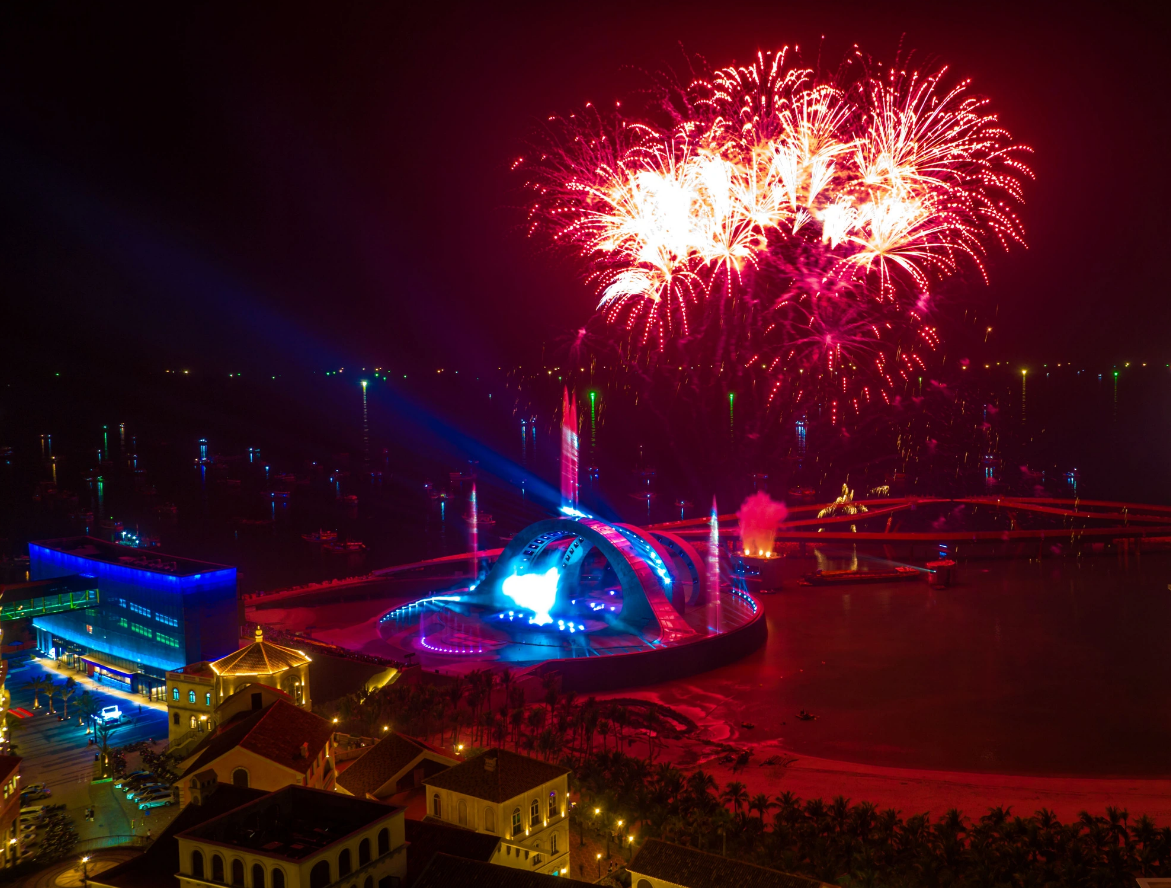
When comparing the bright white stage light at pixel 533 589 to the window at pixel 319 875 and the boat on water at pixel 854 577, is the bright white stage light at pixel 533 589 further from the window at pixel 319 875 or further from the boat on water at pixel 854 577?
the window at pixel 319 875

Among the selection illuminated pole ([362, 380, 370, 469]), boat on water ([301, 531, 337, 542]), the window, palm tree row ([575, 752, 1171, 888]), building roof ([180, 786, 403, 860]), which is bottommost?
palm tree row ([575, 752, 1171, 888])

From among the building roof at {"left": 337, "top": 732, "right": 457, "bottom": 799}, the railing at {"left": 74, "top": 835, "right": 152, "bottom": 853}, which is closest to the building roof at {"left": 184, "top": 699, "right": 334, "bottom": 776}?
the building roof at {"left": 337, "top": 732, "right": 457, "bottom": 799}

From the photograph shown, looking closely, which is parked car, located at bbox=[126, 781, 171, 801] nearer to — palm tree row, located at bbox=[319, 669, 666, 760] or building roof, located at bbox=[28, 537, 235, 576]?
palm tree row, located at bbox=[319, 669, 666, 760]

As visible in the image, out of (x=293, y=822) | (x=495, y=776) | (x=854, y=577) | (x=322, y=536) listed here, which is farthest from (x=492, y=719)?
(x=322, y=536)

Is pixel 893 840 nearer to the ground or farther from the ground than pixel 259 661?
nearer to the ground

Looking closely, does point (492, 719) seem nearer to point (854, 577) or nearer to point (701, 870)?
point (701, 870)

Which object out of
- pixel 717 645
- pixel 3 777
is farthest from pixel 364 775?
pixel 717 645

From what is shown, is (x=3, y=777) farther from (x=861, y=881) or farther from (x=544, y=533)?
(x=544, y=533)
